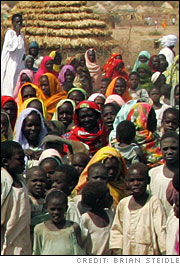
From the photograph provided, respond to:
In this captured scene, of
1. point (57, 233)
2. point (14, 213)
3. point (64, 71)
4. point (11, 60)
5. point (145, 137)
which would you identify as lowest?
point (57, 233)

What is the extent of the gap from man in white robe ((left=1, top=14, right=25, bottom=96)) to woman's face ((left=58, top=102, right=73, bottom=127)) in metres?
5.03

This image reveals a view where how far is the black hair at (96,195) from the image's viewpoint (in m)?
8.20

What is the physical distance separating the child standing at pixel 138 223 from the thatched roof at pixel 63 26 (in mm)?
11142

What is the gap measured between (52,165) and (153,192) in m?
0.87

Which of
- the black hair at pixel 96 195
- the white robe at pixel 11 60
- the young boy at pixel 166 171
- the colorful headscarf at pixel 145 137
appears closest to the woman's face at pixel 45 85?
the colorful headscarf at pixel 145 137

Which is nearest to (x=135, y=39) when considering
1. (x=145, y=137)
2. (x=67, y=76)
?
(x=67, y=76)

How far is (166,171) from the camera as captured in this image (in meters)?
9.03

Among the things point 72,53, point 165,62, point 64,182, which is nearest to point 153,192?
point 64,182

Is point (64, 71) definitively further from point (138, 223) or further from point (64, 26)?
point (138, 223)

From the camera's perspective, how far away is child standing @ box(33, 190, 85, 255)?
7.84m

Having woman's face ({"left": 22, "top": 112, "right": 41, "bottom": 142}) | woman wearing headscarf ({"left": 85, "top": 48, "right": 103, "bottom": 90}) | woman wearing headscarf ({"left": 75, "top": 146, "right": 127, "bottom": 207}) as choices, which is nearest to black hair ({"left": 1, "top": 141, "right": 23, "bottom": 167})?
woman wearing headscarf ({"left": 75, "top": 146, "right": 127, "bottom": 207})

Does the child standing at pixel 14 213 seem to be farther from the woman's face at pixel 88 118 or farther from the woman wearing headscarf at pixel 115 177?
the woman's face at pixel 88 118

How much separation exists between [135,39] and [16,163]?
53.6 feet

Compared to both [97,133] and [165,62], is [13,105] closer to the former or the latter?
[97,133]
